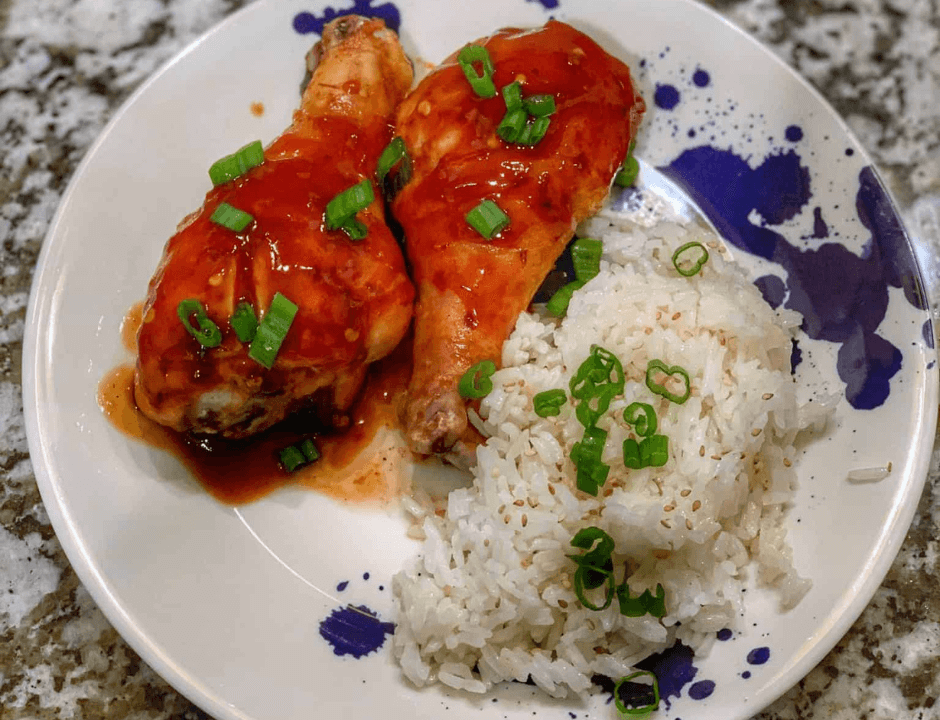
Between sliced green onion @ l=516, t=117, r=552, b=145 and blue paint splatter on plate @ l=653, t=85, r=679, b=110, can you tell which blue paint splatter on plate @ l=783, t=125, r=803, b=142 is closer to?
blue paint splatter on plate @ l=653, t=85, r=679, b=110

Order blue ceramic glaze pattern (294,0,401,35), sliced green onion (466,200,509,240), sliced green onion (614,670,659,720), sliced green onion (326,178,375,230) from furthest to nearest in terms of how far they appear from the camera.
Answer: blue ceramic glaze pattern (294,0,401,35)
sliced green onion (466,200,509,240)
sliced green onion (326,178,375,230)
sliced green onion (614,670,659,720)

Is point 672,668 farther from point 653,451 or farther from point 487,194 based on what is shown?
point 487,194

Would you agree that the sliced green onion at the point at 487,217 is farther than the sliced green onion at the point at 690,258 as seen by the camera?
No

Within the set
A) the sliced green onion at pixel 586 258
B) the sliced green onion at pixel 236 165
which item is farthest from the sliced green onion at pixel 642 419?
the sliced green onion at pixel 236 165

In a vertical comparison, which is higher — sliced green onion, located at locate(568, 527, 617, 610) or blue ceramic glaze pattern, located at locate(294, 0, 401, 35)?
blue ceramic glaze pattern, located at locate(294, 0, 401, 35)

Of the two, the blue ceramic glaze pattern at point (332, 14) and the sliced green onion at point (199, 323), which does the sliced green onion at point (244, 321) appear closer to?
the sliced green onion at point (199, 323)

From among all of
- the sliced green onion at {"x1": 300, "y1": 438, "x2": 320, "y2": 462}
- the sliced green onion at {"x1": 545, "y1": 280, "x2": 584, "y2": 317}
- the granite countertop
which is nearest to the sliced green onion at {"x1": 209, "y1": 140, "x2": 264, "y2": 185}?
the sliced green onion at {"x1": 300, "y1": 438, "x2": 320, "y2": 462}

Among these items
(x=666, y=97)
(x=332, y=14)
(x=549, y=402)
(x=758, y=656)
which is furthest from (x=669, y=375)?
(x=332, y=14)
